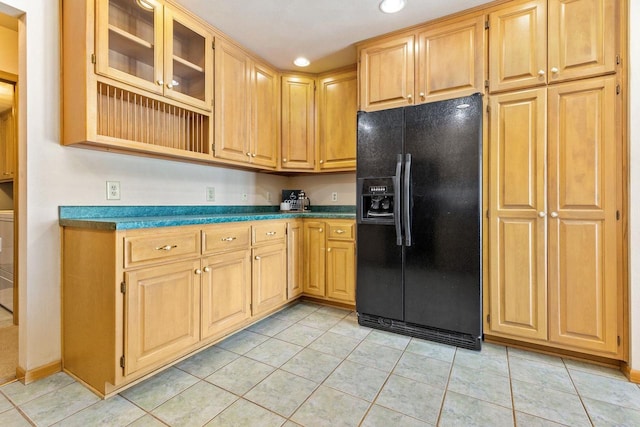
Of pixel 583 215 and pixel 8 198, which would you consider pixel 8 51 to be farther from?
pixel 583 215

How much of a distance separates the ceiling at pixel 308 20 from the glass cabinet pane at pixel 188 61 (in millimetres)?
159

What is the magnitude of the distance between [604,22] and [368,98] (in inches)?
58.1

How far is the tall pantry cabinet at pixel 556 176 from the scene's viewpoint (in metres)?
1.78

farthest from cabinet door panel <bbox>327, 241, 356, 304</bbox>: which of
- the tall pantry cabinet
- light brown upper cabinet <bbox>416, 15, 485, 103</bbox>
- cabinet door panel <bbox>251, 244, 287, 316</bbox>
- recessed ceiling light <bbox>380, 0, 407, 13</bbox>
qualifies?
recessed ceiling light <bbox>380, 0, 407, 13</bbox>

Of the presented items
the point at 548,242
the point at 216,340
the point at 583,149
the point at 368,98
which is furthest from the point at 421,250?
the point at 216,340

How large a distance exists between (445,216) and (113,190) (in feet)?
7.41

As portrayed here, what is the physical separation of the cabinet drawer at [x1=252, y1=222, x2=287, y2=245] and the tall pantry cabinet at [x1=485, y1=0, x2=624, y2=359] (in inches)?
63.2

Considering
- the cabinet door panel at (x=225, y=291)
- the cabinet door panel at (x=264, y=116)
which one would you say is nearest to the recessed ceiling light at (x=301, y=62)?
the cabinet door panel at (x=264, y=116)

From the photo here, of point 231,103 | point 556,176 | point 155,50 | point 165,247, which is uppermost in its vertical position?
point 155,50

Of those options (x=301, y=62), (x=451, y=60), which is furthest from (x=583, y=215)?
(x=301, y=62)

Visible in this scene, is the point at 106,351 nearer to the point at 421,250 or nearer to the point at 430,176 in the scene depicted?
the point at 421,250

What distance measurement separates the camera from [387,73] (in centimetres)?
241

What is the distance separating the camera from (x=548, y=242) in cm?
193

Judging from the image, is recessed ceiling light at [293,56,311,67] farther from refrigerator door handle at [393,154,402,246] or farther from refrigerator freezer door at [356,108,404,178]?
refrigerator door handle at [393,154,402,246]
